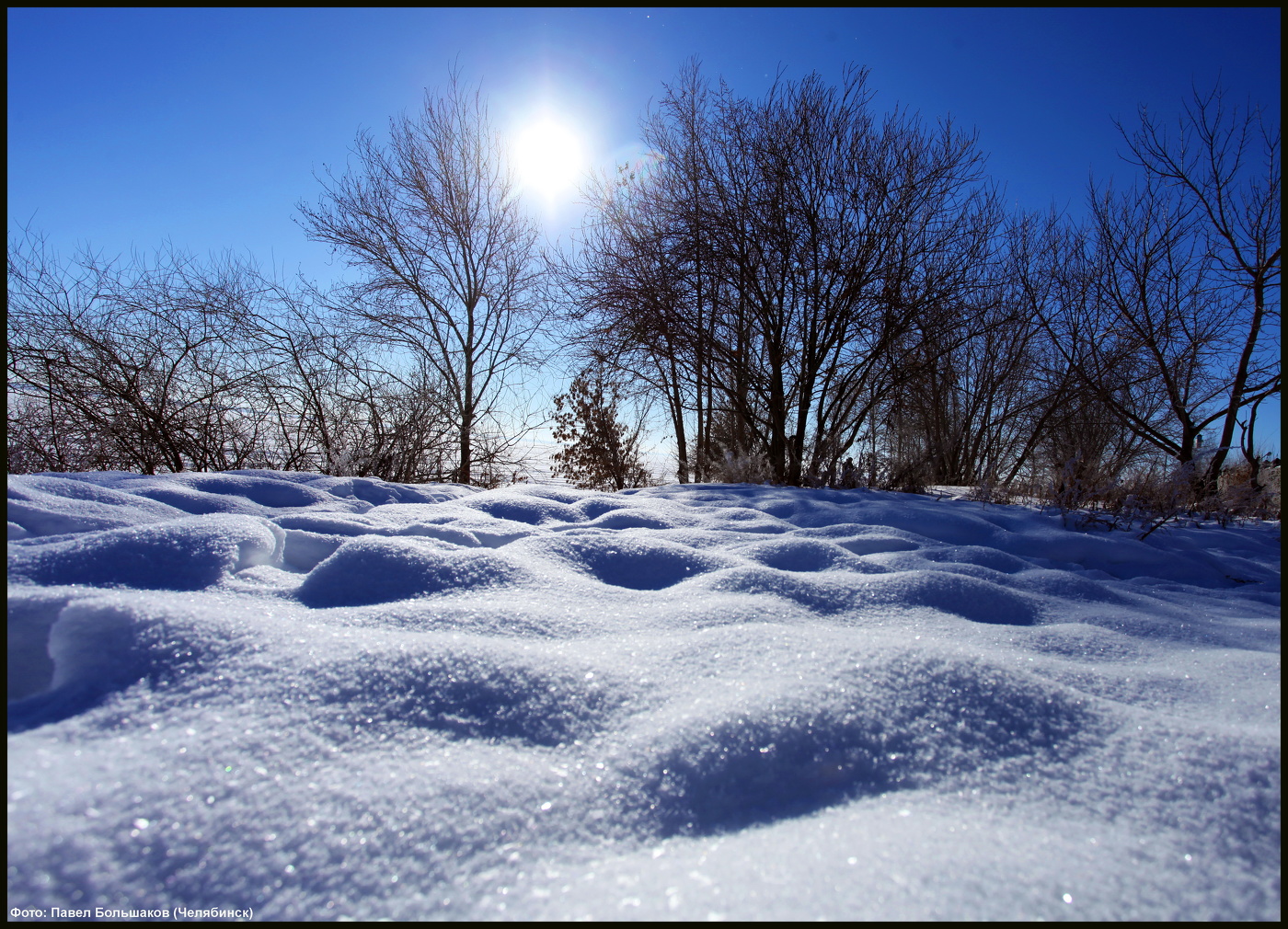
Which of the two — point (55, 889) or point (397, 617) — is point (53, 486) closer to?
point (397, 617)

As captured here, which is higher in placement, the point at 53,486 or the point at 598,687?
the point at 53,486

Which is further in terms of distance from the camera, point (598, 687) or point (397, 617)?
point (397, 617)

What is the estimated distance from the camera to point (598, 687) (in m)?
0.79

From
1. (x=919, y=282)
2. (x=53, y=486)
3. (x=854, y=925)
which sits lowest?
(x=854, y=925)

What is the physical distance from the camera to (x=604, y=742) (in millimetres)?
688

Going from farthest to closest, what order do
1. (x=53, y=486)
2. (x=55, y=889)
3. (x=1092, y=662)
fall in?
(x=53, y=486) < (x=1092, y=662) < (x=55, y=889)

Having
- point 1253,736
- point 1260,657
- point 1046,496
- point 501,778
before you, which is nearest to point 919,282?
point 1046,496

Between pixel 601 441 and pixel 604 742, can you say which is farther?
pixel 601 441

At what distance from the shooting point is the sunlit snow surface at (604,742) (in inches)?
18.6

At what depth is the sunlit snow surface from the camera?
47 centimetres

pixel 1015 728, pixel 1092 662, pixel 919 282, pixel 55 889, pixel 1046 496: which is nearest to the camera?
pixel 55 889

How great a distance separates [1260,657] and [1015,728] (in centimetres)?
72

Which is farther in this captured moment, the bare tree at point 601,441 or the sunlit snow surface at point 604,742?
the bare tree at point 601,441

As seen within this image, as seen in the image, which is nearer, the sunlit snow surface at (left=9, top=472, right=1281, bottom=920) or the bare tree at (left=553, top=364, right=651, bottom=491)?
the sunlit snow surface at (left=9, top=472, right=1281, bottom=920)
